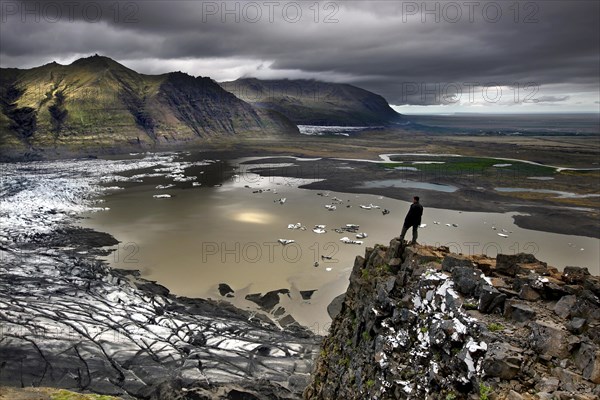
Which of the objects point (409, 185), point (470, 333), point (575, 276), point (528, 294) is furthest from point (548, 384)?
point (409, 185)

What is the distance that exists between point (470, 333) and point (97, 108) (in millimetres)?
165595

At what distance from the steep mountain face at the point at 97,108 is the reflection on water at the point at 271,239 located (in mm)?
77804

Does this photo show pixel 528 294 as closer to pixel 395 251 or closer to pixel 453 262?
pixel 453 262

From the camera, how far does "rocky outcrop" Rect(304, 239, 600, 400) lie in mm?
9672

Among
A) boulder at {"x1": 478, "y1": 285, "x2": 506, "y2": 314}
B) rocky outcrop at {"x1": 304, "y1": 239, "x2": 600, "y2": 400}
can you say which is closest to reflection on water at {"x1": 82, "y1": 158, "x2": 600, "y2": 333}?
rocky outcrop at {"x1": 304, "y1": 239, "x2": 600, "y2": 400}

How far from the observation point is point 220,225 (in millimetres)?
51188

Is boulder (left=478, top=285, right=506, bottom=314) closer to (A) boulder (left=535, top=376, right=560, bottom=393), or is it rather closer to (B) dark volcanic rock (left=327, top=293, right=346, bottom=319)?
(A) boulder (left=535, top=376, right=560, bottom=393)

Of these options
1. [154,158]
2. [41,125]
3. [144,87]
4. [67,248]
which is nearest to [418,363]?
[67,248]

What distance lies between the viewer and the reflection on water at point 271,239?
3475 cm

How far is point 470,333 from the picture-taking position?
1103 centimetres

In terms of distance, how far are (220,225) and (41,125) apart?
113342 mm

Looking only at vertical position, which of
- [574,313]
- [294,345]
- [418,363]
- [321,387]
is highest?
[574,313]

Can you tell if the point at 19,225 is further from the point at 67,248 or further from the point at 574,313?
the point at 574,313

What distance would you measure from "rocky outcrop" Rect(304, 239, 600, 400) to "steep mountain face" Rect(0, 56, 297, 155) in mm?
135782
